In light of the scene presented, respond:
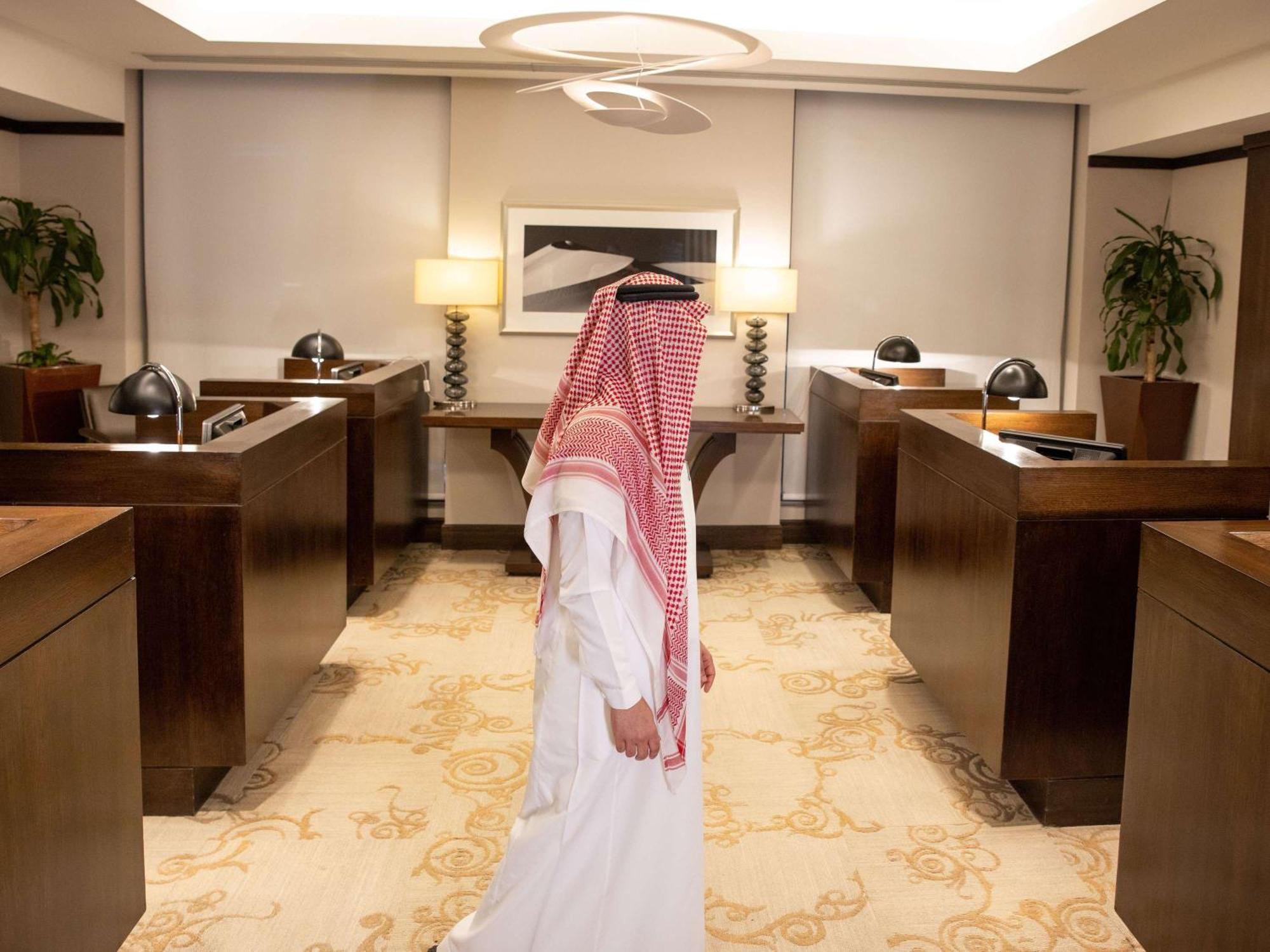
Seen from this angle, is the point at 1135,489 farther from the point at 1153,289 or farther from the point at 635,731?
the point at 1153,289

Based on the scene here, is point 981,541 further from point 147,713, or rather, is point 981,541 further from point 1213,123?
point 1213,123

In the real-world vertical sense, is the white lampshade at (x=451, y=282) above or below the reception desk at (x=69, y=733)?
above

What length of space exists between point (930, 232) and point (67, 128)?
5.31 m

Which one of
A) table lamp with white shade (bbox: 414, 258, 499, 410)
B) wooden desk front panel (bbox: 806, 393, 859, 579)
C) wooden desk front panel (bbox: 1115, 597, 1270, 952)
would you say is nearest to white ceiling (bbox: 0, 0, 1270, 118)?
table lamp with white shade (bbox: 414, 258, 499, 410)

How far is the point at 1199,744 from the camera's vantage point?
247 cm

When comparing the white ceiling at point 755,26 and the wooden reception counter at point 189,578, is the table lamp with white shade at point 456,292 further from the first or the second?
the wooden reception counter at point 189,578

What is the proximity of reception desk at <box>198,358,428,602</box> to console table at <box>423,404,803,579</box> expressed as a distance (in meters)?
0.30

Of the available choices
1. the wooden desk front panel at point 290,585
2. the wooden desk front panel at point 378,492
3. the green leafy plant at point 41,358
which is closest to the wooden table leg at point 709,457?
the wooden desk front panel at point 378,492

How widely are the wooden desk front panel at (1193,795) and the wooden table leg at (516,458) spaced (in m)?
4.23

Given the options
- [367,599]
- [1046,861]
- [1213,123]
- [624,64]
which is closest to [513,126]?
[624,64]

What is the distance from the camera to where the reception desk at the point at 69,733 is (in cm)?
205

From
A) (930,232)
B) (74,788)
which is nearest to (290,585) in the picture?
(74,788)

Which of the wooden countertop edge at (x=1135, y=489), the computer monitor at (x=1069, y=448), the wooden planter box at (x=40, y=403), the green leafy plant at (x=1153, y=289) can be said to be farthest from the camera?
the green leafy plant at (x=1153, y=289)

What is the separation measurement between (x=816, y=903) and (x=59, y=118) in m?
6.35
